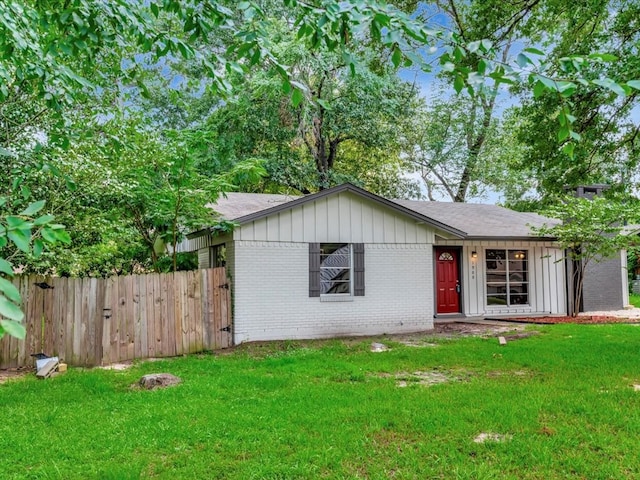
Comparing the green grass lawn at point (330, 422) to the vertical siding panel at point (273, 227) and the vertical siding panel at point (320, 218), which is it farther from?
the vertical siding panel at point (320, 218)

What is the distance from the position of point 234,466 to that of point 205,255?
30.8 feet

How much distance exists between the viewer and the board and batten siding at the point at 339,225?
10320mm

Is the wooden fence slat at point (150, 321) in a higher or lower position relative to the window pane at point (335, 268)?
lower

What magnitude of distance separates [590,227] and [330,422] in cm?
1068

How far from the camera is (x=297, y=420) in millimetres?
4746

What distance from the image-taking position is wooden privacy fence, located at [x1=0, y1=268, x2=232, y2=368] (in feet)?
24.8

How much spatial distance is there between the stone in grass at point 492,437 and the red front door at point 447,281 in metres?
9.64

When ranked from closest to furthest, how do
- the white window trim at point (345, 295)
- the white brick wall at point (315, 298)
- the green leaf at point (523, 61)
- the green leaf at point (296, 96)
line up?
the green leaf at point (523, 61), the green leaf at point (296, 96), the white brick wall at point (315, 298), the white window trim at point (345, 295)

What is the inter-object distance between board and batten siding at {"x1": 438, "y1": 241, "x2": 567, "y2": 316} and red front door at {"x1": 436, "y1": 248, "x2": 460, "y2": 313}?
0.20 m

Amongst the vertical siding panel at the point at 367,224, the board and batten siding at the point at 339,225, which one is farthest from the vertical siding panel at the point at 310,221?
the vertical siding panel at the point at 367,224

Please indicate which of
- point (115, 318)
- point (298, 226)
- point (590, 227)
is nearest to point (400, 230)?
point (298, 226)

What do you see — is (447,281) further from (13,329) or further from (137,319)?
(13,329)

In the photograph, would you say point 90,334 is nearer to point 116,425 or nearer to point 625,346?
point 116,425

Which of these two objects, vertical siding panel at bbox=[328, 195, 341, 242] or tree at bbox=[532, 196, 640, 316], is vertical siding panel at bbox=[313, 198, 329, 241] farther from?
tree at bbox=[532, 196, 640, 316]
